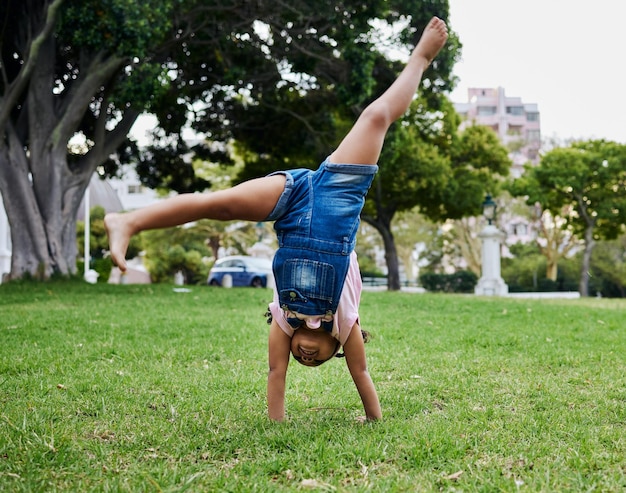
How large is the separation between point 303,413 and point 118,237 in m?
1.55

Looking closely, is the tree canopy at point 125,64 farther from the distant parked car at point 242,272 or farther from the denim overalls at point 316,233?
the distant parked car at point 242,272

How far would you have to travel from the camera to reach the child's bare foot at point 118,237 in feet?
8.88

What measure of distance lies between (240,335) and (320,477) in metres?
4.28

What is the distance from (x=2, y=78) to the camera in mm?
14328

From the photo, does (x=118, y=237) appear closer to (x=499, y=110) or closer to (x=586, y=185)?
(x=586, y=185)

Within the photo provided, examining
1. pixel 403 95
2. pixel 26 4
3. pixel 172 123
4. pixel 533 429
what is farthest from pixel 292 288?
pixel 172 123

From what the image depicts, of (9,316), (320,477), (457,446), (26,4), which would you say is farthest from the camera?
(26,4)

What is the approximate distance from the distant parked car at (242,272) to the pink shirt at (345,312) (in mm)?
23075

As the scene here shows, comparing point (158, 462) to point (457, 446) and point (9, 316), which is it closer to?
point (457, 446)

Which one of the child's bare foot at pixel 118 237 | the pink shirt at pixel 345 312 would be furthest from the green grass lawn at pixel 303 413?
the child's bare foot at pixel 118 237

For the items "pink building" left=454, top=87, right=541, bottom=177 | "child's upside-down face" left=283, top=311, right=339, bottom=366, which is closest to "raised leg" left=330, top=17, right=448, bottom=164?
"child's upside-down face" left=283, top=311, right=339, bottom=366

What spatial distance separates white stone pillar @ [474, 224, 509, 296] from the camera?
21.9 m

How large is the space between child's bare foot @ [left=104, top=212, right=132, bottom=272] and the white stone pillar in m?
20.2

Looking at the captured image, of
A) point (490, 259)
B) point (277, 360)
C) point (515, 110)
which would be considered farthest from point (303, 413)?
point (515, 110)
